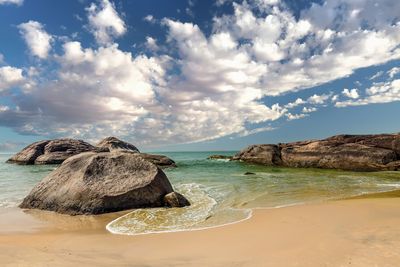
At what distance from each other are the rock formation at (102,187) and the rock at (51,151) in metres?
37.4

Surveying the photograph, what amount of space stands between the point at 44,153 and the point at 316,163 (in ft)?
129

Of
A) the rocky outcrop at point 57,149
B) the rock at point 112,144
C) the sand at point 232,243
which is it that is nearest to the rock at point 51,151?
the rocky outcrop at point 57,149

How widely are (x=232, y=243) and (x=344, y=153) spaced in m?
31.5

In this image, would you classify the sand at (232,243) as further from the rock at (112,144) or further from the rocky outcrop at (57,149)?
the rock at (112,144)

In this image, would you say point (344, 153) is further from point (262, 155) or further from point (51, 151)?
point (51, 151)

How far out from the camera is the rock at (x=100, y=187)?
11.1 m

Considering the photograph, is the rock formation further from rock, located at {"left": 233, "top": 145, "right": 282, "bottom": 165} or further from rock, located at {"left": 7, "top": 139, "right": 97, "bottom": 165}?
rock, located at {"left": 7, "top": 139, "right": 97, "bottom": 165}

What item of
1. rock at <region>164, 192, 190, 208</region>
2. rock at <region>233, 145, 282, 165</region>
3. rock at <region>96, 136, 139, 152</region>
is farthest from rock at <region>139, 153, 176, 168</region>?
rock at <region>164, 192, 190, 208</region>

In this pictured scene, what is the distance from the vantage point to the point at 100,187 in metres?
11.5

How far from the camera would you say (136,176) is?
12156 mm

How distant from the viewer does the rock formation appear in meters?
11.1

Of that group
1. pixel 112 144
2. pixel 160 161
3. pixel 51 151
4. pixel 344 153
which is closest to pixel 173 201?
pixel 344 153

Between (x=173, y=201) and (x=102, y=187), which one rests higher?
(x=102, y=187)

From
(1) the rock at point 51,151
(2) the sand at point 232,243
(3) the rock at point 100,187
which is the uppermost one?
(1) the rock at point 51,151
